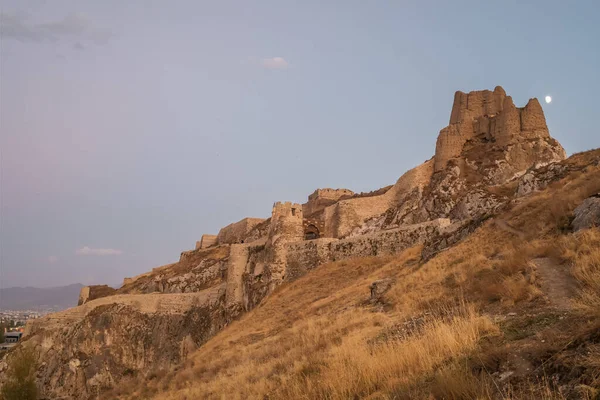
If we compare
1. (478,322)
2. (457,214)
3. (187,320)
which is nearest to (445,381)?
(478,322)

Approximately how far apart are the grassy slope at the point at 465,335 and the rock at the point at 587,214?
1.25 feet

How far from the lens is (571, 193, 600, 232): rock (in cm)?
1086

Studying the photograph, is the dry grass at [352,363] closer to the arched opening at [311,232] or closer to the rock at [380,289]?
the rock at [380,289]

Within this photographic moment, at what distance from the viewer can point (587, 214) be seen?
37.1 feet

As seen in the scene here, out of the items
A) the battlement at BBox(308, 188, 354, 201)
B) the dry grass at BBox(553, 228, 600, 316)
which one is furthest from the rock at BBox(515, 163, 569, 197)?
the battlement at BBox(308, 188, 354, 201)

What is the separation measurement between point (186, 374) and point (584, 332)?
42.5 feet

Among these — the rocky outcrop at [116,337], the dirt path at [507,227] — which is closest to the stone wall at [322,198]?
the rocky outcrop at [116,337]

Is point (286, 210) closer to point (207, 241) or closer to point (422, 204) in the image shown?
point (422, 204)

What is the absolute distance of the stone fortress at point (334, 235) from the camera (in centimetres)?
2897

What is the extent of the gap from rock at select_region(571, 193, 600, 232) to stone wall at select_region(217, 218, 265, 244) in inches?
1733

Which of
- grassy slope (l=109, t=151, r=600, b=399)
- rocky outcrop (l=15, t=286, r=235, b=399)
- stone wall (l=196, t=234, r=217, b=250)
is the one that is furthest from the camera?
stone wall (l=196, t=234, r=217, b=250)

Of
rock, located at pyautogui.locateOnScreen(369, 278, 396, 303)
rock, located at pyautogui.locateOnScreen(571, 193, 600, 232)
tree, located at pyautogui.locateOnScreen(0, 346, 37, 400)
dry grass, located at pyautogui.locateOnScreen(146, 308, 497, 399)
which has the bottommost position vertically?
tree, located at pyautogui.locateOnScreen(0, 346, 37, 400)

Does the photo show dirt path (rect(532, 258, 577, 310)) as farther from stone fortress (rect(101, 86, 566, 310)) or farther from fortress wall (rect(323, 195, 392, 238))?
fortress wall (rect(323, 195, 392, 238))

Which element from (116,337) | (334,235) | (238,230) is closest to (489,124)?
(334,235)
